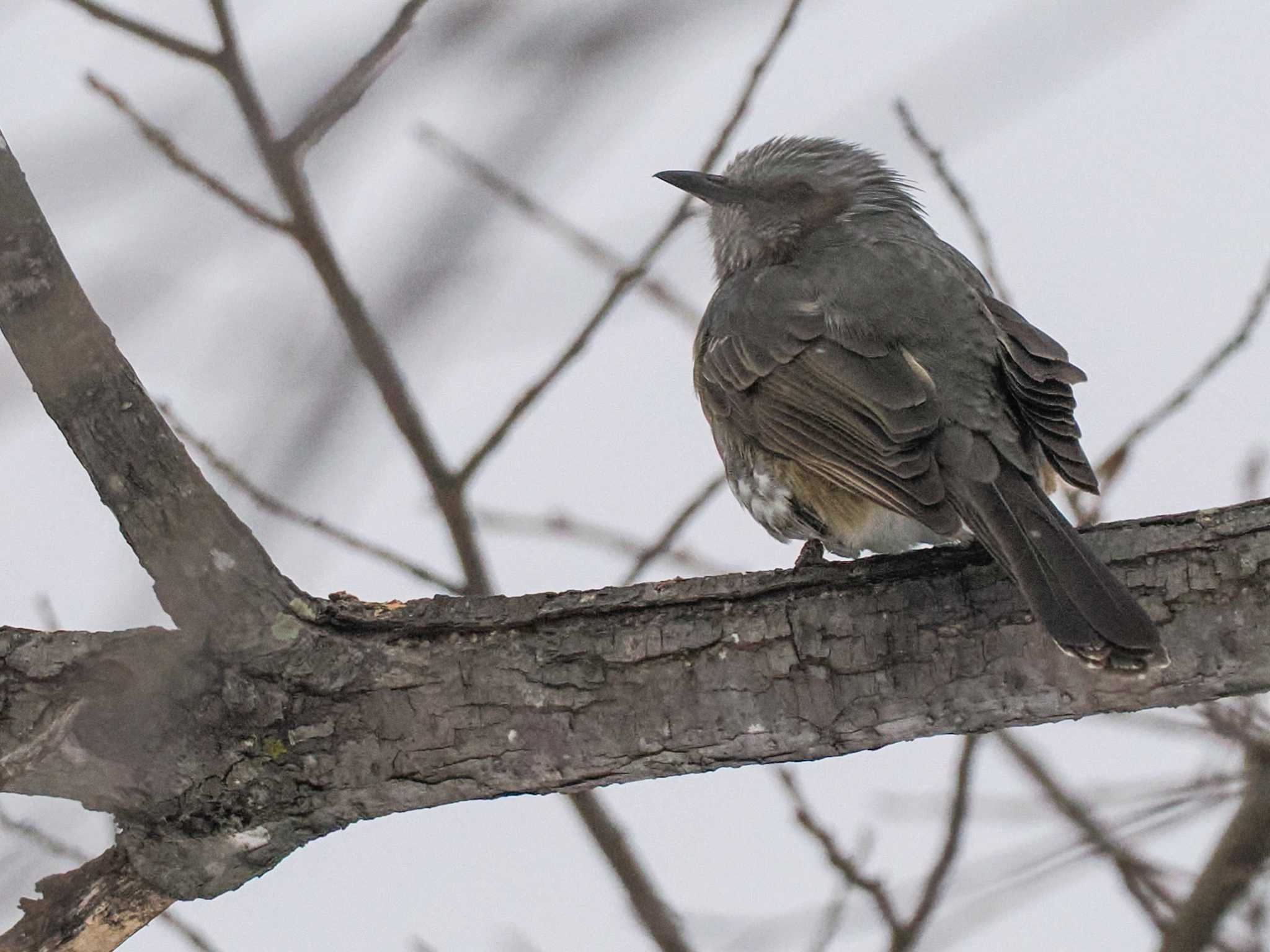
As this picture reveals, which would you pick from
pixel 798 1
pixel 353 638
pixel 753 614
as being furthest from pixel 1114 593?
pixel 353 638

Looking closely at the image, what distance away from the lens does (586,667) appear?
317 centimetres

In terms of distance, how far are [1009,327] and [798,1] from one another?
1820 mm

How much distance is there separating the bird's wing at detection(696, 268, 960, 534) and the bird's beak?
0.44 metres

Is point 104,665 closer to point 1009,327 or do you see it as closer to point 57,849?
point 57,849

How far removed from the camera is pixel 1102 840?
3332mm

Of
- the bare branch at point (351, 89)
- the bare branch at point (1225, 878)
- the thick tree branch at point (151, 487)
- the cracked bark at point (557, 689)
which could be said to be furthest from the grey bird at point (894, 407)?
the bare branch at point (351, 89)

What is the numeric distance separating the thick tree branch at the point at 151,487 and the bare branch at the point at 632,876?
1.17 metres

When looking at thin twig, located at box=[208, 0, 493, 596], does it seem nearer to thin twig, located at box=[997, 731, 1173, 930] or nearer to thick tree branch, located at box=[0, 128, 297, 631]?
thick tree branch, located at box=[0, 128, 297, 631]

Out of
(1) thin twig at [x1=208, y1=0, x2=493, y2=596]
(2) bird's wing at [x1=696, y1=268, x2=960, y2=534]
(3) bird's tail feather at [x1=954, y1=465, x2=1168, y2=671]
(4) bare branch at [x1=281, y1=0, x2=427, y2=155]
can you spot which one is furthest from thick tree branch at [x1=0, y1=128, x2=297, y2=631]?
(3) bird's tail feather at [x1=954, y1=465, x2=1168, y2=671]

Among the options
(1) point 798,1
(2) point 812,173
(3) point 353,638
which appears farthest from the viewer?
(2) point 812,173

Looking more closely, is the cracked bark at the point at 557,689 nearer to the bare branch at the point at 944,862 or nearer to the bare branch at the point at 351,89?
the bare branch at the point at 944,862

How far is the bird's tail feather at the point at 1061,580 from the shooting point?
9.68ft

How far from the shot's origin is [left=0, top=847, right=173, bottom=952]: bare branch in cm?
289

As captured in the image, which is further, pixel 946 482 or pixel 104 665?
pixel 946 482
